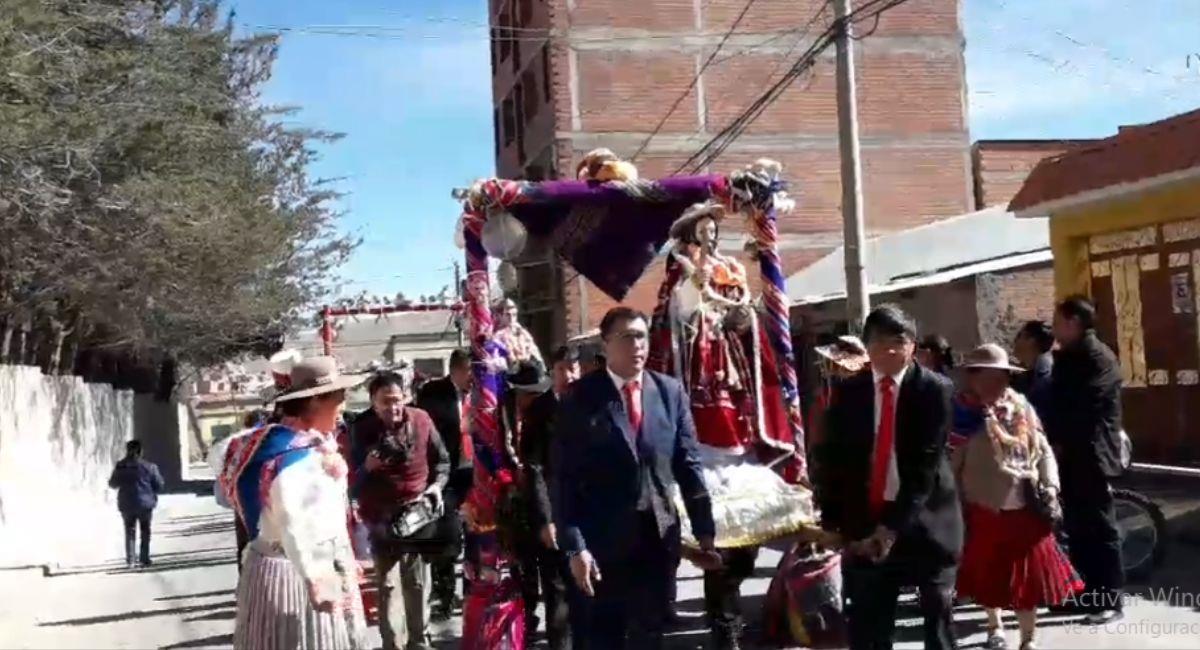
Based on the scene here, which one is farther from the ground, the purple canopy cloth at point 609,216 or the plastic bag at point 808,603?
the purple canopy cloth at point 609,216

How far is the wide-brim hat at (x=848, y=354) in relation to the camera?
6461 millimetres

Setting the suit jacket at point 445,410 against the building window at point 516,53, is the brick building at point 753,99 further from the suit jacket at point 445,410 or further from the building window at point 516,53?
the suit jacket at point 445,410

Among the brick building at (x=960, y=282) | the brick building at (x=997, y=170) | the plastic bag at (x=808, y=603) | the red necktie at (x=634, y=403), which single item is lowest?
the plastic bag at (x=808, y=603)

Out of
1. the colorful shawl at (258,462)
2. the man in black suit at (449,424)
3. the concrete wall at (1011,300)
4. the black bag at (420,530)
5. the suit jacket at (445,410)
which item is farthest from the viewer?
the concrete wall at (1011,300)

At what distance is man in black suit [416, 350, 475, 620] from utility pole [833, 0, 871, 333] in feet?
20.7

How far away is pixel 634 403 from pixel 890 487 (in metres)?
1.08

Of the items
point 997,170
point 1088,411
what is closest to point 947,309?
point 1088,411

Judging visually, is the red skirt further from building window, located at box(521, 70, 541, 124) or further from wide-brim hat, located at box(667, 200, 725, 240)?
building window, located at box(521, 70, 541, 124)

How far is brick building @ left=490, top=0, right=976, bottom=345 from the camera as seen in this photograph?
35.8 meters

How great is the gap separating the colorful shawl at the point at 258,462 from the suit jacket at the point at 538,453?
2.44 meters

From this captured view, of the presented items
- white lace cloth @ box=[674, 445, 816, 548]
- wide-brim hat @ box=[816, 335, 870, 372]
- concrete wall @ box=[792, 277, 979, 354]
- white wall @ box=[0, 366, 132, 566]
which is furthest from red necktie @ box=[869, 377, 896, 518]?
white wall @ box=[0, 366, 132, 566]

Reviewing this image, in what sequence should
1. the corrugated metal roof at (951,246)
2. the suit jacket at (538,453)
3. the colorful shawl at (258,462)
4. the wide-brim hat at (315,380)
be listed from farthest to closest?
1. the corrugated metal roof at (951,246)
2. the suit jacket at (538,453)
3. the wide-brim hat at (315,380)
4. the colorful shawl at (258,462)

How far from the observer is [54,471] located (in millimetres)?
21047

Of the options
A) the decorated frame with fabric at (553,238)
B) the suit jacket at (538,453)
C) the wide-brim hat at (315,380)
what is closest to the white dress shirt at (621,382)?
the wide-brim hat at (315,380)
